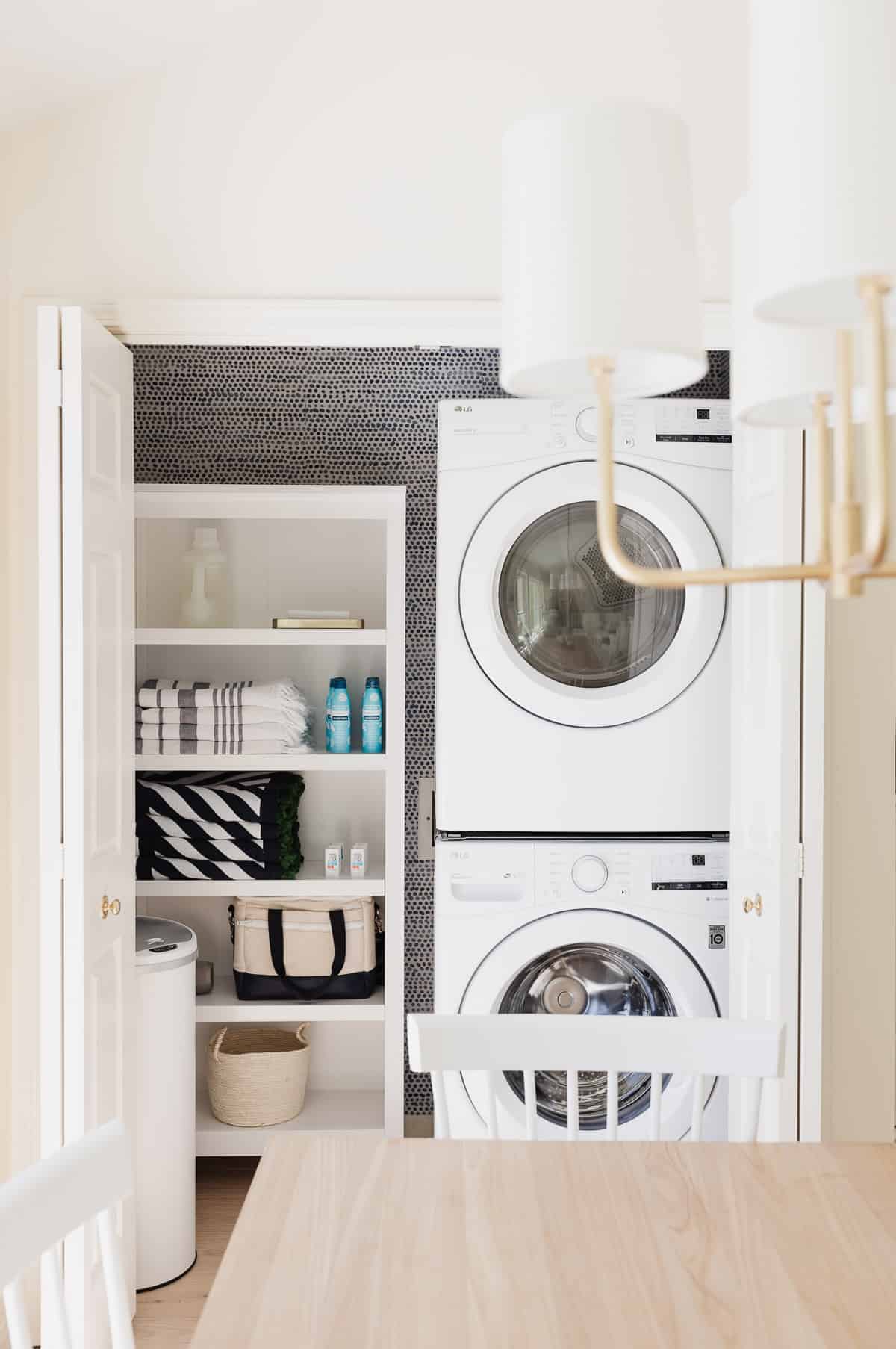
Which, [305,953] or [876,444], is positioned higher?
[876,444]

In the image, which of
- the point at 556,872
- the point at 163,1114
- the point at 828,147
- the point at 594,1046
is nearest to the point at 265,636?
the point at 556,872

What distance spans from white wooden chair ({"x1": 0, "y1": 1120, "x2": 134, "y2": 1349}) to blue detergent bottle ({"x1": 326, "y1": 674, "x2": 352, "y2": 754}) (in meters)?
1.67

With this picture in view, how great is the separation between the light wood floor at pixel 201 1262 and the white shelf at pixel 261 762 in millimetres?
1117

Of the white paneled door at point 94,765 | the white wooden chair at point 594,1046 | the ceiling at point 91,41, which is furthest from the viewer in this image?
the ceiling at point 91,41

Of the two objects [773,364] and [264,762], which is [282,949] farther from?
[773,364]

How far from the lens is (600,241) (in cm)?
79

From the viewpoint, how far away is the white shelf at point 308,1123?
8.96 feet

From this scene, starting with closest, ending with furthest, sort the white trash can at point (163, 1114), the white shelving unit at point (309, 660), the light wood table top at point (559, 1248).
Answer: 1. the light wood table top at point (559, 1248)
2. the white trash can at point (163, 1114)
3. the white shelving unit at point (309, 660)

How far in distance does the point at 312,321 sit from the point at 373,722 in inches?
38.3

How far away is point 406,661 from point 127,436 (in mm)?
1046

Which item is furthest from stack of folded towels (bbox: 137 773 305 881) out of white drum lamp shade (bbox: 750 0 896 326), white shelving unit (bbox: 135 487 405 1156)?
white drum lamp shade (bbox: 750 0 896 326)

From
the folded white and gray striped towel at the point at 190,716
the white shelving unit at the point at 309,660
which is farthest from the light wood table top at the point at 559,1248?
the white shelving unit at the point at 309,660

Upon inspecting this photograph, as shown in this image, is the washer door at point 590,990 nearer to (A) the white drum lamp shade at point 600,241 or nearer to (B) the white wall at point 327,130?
(B) the white wall at point 327,130

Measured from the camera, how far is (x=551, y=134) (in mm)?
805
